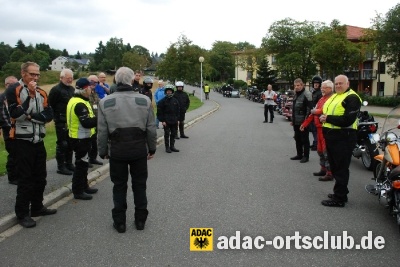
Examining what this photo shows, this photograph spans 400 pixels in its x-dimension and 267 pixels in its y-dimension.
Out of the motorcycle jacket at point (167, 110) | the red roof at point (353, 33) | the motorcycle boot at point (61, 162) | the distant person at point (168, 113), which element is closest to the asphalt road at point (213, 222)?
the motorcycle boot at point (61, 162)

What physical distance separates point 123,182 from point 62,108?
122 inches

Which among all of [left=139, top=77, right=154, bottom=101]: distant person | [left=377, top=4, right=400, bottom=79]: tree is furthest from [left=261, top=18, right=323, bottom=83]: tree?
[left=139, top=77, right=154, bottom=101]: distant person

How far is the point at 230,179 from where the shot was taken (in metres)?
6.83

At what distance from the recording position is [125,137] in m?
4.30

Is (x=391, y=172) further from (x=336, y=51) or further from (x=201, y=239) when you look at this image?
(x=336, y=51)

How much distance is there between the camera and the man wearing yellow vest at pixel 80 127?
5.31m

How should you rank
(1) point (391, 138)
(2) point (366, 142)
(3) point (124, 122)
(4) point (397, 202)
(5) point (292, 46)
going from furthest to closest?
1. (5) point (292, 46)
2. (2) point (366, 142)
3. (1) point (391, 138)
4. (4) point (397, 202)
5. (3) point (124, 122)

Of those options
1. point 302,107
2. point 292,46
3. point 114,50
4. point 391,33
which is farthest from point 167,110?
point 114,50

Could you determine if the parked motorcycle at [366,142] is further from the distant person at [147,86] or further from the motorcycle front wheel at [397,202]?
the distant person at [147,86]

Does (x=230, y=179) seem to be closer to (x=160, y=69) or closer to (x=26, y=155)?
(x=26, y=155)

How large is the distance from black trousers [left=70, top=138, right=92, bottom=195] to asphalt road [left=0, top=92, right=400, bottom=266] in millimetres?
290

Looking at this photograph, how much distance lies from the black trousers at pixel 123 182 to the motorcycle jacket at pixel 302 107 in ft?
16.7

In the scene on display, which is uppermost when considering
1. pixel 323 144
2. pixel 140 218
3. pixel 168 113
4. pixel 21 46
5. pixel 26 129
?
pixel 21 46

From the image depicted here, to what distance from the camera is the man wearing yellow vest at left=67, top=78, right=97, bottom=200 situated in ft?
17.4
